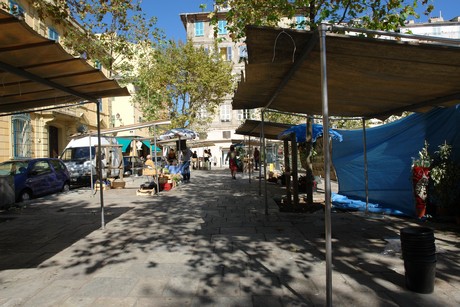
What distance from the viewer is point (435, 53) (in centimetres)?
375

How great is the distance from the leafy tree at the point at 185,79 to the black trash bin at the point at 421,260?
23860mm

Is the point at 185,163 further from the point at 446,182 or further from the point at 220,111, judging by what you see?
the point at 220,111

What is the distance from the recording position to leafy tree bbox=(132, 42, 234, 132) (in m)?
27.4

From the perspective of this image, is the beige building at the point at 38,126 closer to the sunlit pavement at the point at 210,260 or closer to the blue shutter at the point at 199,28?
the sunlit pavement at the point at 210,260

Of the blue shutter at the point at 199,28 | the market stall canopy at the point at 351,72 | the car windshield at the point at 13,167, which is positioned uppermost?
the blue shutter at the point at 199,28

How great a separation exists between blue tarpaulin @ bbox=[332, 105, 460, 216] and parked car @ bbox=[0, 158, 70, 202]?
1014 centimetres

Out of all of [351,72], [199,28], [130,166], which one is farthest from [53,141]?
[199,28]

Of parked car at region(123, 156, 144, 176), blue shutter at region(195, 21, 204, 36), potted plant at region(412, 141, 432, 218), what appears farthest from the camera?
blue shutter at region(195, 21, 204, 36)

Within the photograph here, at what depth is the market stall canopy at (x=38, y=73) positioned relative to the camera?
3.82 meters

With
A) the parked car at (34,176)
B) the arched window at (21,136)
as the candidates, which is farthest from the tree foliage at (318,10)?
the arched window at (21,136)

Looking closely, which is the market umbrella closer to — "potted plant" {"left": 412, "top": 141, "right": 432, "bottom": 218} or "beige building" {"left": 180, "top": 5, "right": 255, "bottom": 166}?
"potted plant" {"left": 412, "top": 141, "right": 432, "bottom": 218}

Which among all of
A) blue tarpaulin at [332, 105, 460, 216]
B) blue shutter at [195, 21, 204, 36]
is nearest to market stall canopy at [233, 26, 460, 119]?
blue tarpaulin at [332, 105, 460, 216]

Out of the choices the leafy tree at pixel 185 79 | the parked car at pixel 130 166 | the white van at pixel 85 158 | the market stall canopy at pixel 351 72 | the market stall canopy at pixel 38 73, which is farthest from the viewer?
the leafy tree at pixel 185 79

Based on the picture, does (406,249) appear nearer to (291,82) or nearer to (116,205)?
(291,82)
